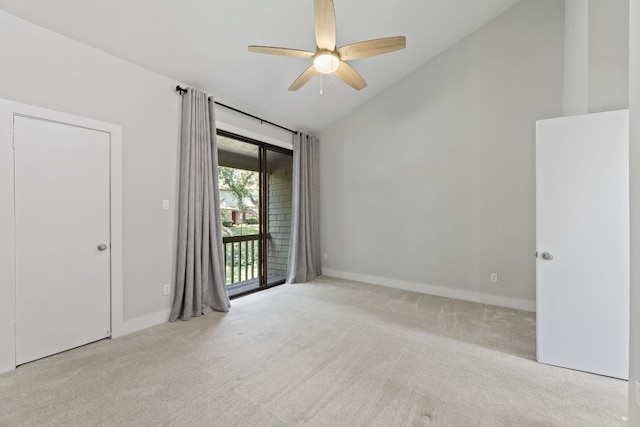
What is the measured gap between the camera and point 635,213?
132 centimetres

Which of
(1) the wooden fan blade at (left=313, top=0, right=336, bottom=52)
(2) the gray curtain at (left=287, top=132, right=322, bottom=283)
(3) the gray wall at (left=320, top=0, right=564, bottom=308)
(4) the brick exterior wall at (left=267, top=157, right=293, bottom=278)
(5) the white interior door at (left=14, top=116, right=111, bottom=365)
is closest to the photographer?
(1) the wooden fan blade at (left=313, top=0, right=336, bottom=52)

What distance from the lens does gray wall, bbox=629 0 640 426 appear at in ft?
4.24

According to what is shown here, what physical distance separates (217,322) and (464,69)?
14.9ft

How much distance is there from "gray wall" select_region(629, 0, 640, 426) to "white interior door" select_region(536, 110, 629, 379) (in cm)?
87

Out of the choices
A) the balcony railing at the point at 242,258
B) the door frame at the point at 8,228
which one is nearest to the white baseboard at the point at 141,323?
the door frame at the point at 8,228

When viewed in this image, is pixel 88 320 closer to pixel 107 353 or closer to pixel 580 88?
pixel 107 353

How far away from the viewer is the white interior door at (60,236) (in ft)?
7.20

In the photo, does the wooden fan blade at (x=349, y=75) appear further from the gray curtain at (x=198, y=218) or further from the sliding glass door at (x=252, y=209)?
the sliding glass door at (x=252, y=209)

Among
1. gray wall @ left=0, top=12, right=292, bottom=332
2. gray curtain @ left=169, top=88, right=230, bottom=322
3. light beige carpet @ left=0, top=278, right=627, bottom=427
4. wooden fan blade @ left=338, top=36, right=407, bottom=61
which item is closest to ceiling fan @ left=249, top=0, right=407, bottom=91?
wooden fan blade @ left=338, top=36, right=407, bottom=61

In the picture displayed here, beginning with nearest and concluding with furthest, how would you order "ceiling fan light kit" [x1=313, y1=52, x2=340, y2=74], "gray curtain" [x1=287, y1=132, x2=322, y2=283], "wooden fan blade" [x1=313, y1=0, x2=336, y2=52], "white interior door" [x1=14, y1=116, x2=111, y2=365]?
1. "wooden fan blade" [x1=313, y1=0, x2=336, y2=52]
2. "white interior door" [x1=14, y1=116, x2=111, y2=365]
3. "ceiling fan light kit" [x1=313, y1=52, x2=340, y2=74]
4. "gray curtain" [x1=287, y1=132, x2=322, y2=283]

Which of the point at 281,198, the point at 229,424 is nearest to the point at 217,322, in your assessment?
the point at 229,424

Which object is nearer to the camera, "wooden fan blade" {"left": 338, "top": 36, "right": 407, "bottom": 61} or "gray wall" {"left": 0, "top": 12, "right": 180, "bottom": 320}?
"gray wall" {"left": 0, "top": 12, "right": 180, "bottom": 320}

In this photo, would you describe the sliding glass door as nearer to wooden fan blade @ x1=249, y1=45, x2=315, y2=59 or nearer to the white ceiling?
the white ceiling

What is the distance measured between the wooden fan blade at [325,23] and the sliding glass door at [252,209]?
1.99 metres
